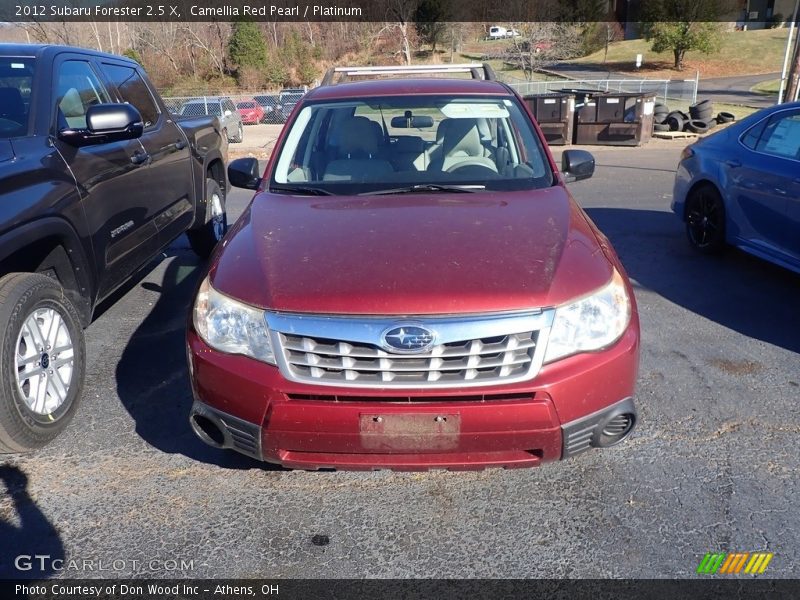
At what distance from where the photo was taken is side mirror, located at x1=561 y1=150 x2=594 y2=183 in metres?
4.13

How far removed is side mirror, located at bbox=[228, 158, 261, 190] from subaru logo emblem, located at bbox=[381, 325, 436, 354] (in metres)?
2.01

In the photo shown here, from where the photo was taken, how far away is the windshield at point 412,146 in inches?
145

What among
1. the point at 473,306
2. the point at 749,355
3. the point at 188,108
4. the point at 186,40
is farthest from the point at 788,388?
the point at 186,40

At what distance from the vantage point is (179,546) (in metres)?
2.59

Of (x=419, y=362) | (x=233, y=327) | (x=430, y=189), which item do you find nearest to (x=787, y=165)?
(x=430, y=189)

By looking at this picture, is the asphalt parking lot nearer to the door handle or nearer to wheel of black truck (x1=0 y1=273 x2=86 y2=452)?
wheel of black truck (x1=0 y1=273 x2=86 y2=452)

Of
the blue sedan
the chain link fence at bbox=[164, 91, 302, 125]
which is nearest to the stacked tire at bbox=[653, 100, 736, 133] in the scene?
the blue sedan

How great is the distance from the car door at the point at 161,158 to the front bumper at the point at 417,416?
2.58 metres

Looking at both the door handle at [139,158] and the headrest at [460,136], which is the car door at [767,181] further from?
the door handle at [139,158]

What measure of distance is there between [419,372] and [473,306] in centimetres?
31

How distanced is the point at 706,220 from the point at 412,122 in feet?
11.5

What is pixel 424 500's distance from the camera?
2871mm

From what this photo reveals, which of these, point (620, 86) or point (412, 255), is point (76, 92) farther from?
point (620, 86)

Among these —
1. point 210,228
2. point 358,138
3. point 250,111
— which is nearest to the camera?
point 358,138
